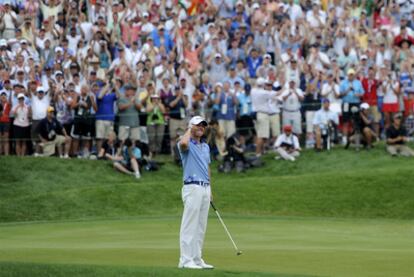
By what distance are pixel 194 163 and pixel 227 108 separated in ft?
57.6

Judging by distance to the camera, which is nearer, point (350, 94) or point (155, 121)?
point (155, 121)

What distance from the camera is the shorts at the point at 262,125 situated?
34656mm

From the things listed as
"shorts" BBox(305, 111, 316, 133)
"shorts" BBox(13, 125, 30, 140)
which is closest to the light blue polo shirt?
"shorts" BBox(13, 125, 30, 140)

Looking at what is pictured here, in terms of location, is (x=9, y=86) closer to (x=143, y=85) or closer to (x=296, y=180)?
(x=143, y=85)

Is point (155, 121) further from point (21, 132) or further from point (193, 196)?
point (193, 196)

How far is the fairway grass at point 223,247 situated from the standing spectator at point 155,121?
21.7 ft

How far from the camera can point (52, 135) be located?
106 ft

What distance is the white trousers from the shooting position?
54.7 feet

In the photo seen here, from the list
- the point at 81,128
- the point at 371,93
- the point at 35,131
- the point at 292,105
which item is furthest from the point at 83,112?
the point at 371,93

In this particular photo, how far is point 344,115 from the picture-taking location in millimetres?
35188

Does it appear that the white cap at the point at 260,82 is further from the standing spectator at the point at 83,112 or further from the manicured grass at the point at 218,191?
the standing spectator at the point at 83,112

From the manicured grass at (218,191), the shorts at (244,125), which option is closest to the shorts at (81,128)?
the manicured grass at (218,191)

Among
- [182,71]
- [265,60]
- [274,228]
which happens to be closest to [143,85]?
[182,71]

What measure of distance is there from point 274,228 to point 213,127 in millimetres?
9177
